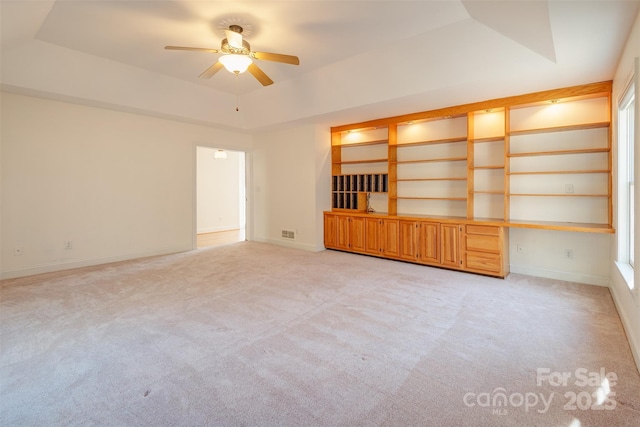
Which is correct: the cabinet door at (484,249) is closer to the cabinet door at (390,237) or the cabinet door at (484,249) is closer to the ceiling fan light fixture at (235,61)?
the cabinet door at (390,237)

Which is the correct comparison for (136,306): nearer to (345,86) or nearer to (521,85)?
(345,86)

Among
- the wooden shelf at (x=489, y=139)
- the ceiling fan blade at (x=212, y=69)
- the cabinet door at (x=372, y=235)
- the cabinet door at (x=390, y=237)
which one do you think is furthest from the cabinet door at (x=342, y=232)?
the ceiling fan blade at (x=212, y=69)

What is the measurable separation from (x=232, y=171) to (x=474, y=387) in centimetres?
885

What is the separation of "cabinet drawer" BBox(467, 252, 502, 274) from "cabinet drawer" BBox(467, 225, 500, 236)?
0.97ft

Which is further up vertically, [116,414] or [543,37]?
[543,37]

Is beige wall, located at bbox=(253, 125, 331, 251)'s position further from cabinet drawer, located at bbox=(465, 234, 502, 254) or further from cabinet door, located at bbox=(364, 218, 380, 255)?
cabinet drawer, located at bbox=(465, 234, 502, 254)

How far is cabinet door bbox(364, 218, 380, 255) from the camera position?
552 centimetres

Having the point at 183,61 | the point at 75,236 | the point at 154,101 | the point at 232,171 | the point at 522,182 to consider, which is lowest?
the point at 75,236

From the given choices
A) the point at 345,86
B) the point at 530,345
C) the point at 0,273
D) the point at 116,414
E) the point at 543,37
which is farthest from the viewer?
the point at 345,86

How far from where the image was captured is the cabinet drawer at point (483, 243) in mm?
4276

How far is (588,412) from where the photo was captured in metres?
1.71

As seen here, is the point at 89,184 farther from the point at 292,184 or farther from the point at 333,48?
the point at 333,48

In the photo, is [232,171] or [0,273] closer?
[0,273]

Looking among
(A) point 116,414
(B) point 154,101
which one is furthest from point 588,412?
(B) point 154,101
